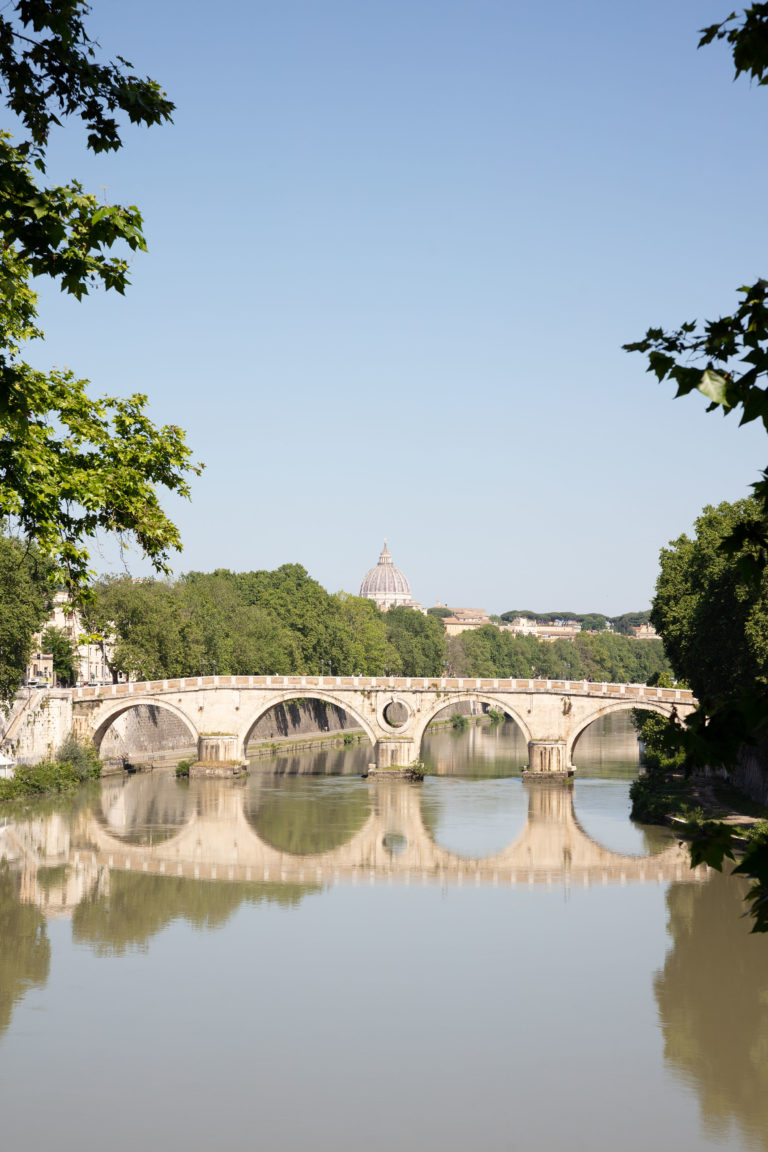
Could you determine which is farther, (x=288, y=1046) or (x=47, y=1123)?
(x=288, y=1046)

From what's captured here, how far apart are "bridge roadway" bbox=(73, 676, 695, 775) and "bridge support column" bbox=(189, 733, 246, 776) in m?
0.05

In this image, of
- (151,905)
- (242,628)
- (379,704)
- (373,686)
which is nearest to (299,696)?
(373,686)

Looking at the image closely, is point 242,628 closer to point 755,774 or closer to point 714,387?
point 755,774

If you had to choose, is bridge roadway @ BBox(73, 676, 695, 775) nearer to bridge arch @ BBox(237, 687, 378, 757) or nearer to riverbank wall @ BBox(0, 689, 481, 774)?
bridge arch @ BBox(237, 687, 378, 757)

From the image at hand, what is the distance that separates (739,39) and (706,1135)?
47.9 feet

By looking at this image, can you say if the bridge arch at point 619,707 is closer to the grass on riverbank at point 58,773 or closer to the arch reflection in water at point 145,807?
the arch reflection in water at point 145,807

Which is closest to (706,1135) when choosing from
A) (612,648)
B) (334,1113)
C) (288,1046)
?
(334,1113)

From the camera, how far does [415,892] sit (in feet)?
104

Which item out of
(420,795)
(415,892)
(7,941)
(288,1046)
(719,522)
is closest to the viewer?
(288,1046)

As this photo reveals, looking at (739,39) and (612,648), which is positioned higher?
(612,648)

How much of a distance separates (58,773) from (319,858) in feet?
55.4

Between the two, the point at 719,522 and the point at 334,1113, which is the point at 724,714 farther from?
the point at 719,522

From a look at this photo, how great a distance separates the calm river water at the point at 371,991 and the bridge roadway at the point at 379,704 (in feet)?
47.2

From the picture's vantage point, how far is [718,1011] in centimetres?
2122
